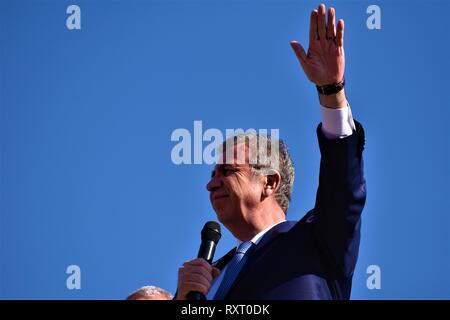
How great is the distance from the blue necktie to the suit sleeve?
22.3 inches

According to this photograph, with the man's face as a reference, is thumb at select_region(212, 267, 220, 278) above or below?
below

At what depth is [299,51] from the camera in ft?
26.3

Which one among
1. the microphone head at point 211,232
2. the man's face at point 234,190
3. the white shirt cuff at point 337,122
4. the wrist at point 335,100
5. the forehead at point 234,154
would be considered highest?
the wrist at point 335,100

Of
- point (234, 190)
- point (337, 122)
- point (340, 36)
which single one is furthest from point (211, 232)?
point (340, 36)

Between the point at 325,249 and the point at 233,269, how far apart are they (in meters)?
0.59

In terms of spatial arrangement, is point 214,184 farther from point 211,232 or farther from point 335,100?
point 335,100

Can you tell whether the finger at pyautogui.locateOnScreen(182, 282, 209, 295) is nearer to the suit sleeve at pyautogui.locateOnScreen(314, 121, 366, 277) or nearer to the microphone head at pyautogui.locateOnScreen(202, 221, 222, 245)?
the microphone head at pyautogui.locateOnScreen(202, 221, 222, 245)

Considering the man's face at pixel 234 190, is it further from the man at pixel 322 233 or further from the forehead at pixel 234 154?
the man at pixel 322 233

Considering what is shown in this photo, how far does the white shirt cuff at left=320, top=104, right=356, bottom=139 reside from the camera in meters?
7.89

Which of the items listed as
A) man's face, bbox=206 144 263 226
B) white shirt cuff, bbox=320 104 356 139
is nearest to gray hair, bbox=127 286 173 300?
man's face, bbox=206 144 263 226

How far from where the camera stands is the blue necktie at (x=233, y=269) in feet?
26.4

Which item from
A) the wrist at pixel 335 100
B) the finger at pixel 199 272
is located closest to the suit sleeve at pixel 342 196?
the wrist at pixel 335 100

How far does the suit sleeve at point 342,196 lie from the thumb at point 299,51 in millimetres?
430
